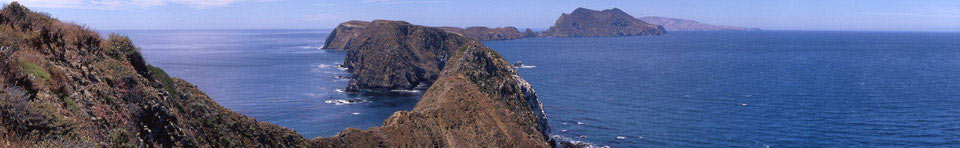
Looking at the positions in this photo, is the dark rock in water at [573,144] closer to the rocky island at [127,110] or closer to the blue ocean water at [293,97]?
the rocky island at [127,110]

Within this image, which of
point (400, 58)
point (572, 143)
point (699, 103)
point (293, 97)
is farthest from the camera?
point (400, 58)

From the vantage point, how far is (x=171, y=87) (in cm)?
3052

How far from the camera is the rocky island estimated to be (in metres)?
15.7

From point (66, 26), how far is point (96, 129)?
42.6 ft

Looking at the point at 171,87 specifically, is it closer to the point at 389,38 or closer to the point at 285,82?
the point at 285,82

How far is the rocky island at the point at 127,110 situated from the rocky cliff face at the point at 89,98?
0.04m

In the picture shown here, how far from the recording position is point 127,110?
67.3 feet

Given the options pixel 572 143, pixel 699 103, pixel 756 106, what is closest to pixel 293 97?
pixel 572 143

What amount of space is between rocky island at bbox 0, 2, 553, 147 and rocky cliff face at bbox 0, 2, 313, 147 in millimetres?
41

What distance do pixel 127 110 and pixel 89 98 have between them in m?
1.68

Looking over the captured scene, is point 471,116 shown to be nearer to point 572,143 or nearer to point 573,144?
point 573,144

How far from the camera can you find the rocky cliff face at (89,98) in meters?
15.2

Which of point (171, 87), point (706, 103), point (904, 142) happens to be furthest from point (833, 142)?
point (171, 87)

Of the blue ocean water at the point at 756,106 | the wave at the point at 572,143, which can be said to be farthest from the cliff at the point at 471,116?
the blue ocean water at the point at 756,106
